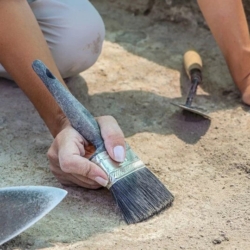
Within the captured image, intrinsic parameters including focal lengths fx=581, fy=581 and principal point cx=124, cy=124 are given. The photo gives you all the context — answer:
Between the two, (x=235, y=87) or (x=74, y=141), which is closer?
(x=74, y=141)

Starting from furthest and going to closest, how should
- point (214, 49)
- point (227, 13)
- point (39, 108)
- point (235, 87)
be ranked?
point (214, 49), point (235, 87), point (227, 13), point (39, 108)

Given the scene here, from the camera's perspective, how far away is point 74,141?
139 centimetres

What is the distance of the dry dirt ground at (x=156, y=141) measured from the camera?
1.32 meters

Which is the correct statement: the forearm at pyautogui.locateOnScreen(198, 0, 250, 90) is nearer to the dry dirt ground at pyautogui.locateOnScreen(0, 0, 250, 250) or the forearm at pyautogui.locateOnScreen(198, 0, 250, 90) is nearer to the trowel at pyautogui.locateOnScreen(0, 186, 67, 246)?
the dry dirt ground at pyautogui.locateOnScreen(0, 0, 250, 250)

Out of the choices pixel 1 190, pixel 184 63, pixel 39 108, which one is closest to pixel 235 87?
pixel 184 63

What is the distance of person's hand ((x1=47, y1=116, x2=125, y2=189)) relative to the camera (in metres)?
1.34

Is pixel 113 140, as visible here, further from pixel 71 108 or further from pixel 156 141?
pixel 156 141

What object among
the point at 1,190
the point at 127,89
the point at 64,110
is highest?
the point at 64,110

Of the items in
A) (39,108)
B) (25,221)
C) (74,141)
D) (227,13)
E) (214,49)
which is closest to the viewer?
(25,221)

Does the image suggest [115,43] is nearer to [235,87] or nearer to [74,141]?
[235,87]

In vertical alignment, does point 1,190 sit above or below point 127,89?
above

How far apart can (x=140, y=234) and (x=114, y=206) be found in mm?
136

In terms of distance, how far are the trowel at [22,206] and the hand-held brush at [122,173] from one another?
0.45 feet

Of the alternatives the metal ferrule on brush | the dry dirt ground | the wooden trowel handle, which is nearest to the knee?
the dry dirt ground
